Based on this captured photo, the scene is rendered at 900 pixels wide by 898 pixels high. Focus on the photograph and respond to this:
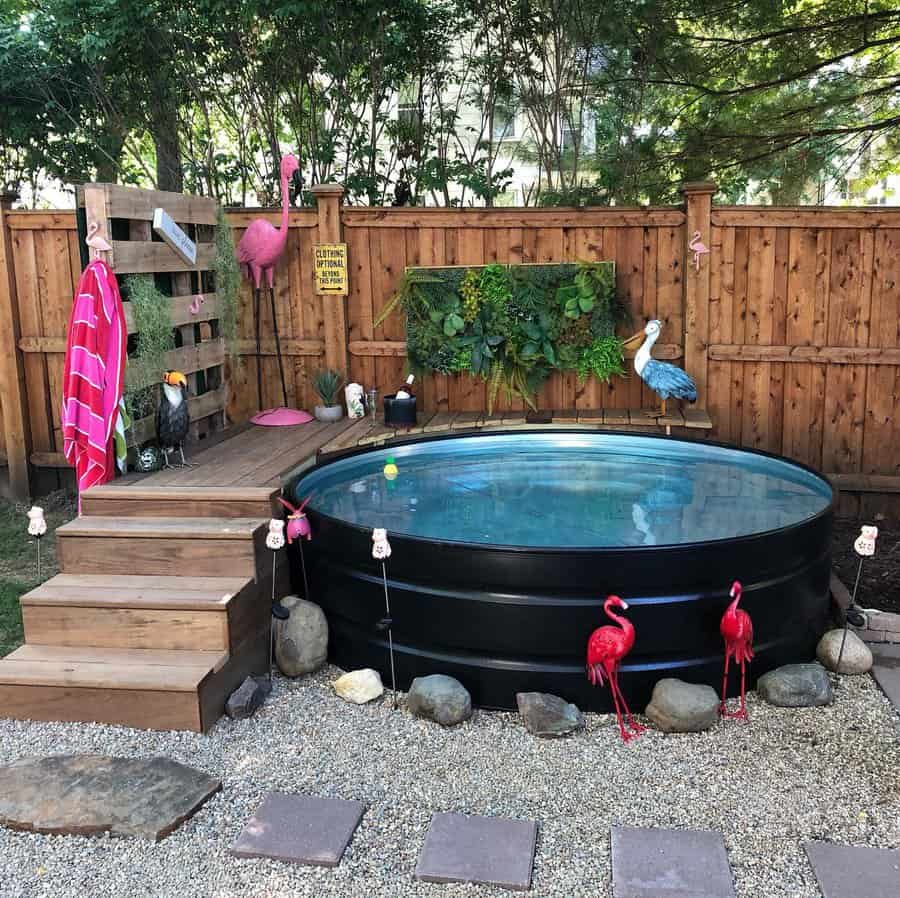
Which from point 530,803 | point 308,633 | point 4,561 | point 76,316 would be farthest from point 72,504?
point 530,803

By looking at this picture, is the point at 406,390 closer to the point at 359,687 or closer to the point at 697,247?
the point at 697,247

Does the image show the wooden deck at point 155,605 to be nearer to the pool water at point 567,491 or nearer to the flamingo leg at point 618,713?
the pool water at point 567,491

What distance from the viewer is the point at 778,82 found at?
598cm

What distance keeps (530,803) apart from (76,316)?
301 centimetres

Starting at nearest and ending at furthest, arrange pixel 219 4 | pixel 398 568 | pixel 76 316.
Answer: pixel 398 568, pixel 76 316, pixel 219 4

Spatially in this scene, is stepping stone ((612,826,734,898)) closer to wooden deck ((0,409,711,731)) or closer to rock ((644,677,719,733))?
rock ((644,677,719,733))

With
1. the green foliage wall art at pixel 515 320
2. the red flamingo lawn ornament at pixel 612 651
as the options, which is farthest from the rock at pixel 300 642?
the green foliage wall art at pixel 515 320

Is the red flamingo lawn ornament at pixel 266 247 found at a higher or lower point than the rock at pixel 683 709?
higher

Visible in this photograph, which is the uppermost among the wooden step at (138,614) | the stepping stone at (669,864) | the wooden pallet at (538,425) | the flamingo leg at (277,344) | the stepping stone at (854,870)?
the flamingo leg at (277,344)

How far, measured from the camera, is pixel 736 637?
3648 millimetres

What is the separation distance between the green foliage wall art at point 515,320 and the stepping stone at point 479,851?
384 cm

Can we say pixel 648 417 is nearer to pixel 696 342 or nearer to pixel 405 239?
pixel 696 342

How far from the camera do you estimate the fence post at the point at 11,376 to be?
6.55 meters

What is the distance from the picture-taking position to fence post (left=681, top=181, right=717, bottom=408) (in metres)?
6.14
